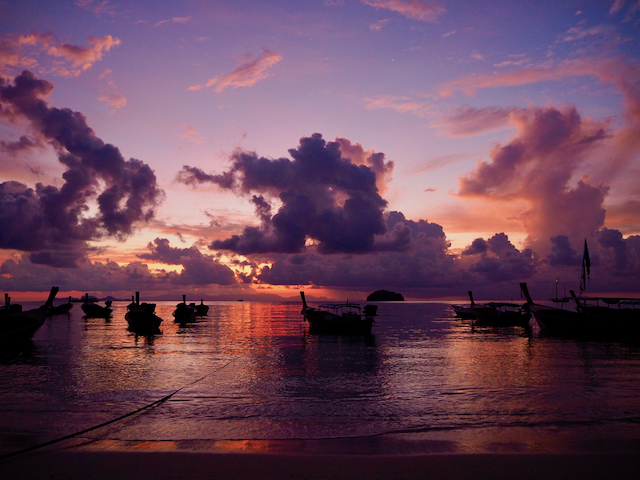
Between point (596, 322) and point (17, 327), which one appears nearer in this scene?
point (17, 327)

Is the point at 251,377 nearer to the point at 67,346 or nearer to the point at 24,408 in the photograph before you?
the point at 24,408

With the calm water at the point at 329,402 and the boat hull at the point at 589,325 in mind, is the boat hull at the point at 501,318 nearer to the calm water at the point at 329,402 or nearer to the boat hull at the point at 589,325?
the boat hull at the point at 589,325

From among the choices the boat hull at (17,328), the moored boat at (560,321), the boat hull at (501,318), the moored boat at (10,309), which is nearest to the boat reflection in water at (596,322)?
the moored boat at (560,321)

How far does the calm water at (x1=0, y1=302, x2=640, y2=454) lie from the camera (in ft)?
39.2

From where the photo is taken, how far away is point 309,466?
31.6 feet

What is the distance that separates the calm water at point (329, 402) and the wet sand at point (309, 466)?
878mm

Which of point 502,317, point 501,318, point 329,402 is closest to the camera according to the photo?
point 329,402

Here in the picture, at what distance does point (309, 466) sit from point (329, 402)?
314 inches

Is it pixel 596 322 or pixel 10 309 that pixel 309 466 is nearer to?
pixel 596 322

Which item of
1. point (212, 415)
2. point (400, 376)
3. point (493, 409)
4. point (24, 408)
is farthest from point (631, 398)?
point (24, 408)

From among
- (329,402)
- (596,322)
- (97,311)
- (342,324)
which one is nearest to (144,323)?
(342,324)

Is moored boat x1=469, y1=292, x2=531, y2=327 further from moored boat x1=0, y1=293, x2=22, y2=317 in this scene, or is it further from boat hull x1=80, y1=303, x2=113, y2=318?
boat hull x1=80, y1=303, x2=113, y2=318

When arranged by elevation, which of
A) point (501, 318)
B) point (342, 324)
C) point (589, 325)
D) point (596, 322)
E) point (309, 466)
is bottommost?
point (501, 318)

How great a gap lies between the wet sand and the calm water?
88 centimetres
